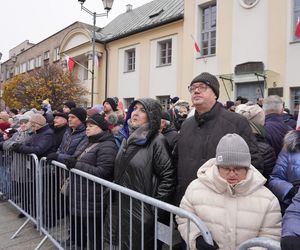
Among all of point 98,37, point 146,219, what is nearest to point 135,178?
point 146,219

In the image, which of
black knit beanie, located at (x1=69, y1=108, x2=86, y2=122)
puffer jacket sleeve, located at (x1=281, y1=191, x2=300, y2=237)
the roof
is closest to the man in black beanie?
black knit beanie, located at (x1=69, y1=108, x2=86, y2=122)

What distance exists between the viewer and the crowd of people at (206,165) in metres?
2.04

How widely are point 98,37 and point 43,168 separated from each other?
59.8ft

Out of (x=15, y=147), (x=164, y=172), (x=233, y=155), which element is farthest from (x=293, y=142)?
(x=15, y=147)

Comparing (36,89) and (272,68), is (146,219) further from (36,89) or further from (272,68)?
(36,89)

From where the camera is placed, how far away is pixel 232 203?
2062mm

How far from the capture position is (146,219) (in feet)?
8.64

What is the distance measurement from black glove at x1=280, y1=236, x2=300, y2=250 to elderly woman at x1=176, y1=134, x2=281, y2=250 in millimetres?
378

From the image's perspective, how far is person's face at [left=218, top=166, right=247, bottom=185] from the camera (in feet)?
7.07

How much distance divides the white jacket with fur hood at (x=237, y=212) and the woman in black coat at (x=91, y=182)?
4.81 feet

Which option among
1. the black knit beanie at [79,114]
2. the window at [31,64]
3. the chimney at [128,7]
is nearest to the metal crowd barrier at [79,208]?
the black knit beanie at [79,114]

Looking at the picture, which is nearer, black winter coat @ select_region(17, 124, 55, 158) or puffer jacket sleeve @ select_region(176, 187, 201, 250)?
puffer jacket sleeve @ select_region(176, 187, 201, 250)

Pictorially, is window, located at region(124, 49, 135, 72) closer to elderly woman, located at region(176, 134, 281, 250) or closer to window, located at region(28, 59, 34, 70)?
elderly woman, located at region(176, 134, 281, 250)

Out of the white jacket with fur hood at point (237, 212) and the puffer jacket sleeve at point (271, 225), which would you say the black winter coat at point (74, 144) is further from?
the puffer jacket sleeve at point (271, 225)
